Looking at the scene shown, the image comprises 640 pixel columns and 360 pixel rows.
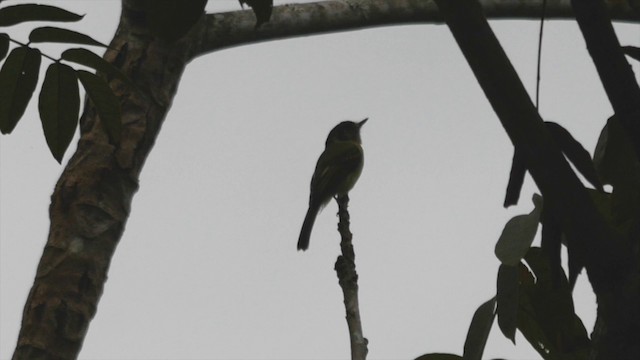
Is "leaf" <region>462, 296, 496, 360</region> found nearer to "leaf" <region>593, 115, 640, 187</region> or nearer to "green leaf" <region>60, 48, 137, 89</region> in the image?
"leaf" <region>593, 115, 640, 187</region>

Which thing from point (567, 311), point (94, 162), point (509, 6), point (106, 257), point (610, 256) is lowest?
point (610, 256)

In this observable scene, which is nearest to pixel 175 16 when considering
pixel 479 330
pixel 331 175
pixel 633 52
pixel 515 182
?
pixel 515 182

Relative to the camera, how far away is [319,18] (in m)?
3.81

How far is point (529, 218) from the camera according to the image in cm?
162

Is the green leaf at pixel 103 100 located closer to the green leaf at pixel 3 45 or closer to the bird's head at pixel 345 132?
the green leaf at pixel 3 45

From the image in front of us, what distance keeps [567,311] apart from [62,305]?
135cm

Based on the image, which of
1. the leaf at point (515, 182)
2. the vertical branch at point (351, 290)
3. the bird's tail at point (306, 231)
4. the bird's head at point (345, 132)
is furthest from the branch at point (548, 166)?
the bird's head at point (345, 132)

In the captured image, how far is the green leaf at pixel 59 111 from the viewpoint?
190 cm

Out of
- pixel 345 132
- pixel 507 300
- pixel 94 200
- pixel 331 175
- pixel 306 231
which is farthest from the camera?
pixel 345 132

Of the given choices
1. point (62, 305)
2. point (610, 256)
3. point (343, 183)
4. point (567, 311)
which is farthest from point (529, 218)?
point (343, 183)

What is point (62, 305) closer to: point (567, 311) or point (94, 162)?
point (94, 162)

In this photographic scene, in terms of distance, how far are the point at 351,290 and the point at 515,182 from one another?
92 centimetres

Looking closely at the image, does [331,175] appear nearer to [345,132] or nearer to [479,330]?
[345,132]

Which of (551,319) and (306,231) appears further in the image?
(306,231)
